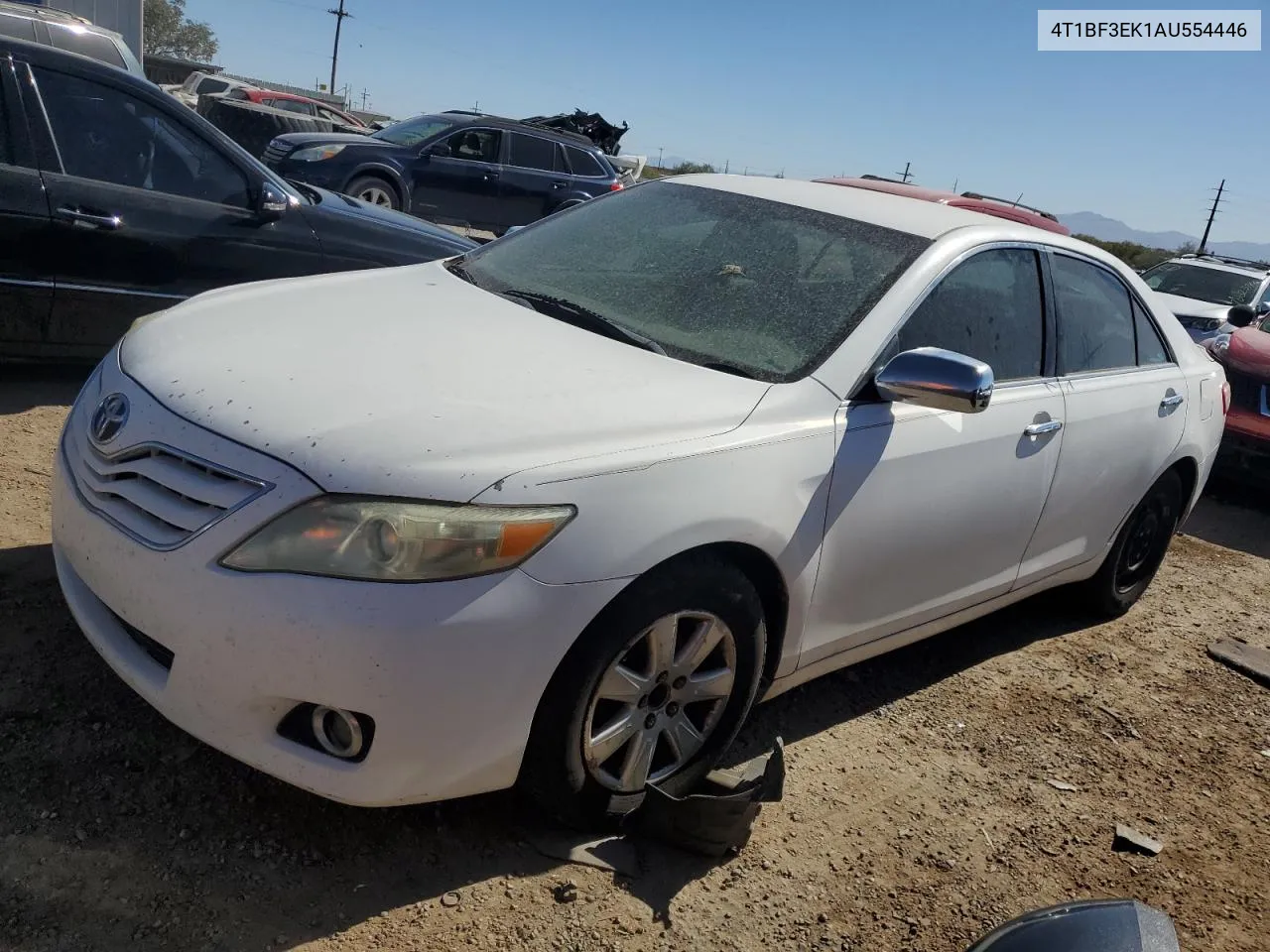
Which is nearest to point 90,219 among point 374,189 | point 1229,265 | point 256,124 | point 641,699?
point 641,699

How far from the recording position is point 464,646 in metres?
2.17

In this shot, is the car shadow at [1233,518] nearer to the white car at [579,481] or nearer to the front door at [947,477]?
the white car at [579,481]

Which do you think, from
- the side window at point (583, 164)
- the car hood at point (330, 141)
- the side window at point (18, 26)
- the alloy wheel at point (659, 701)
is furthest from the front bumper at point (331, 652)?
the side window at point (583, 164)

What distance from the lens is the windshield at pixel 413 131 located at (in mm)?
13812

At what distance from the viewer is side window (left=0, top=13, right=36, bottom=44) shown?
7258 mm

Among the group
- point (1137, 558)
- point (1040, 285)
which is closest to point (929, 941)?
point (1040, 285)

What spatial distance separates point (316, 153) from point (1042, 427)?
11099mm

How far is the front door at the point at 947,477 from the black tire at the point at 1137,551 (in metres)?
1.07

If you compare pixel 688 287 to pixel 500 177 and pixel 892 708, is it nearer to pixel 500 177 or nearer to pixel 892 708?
pixel 892 708

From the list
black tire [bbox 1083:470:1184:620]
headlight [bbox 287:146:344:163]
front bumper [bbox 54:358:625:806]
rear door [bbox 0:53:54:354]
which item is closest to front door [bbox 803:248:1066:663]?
front bumper [bbox 54:358:625:806]

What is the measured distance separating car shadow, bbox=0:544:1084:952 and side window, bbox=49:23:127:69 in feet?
20.6

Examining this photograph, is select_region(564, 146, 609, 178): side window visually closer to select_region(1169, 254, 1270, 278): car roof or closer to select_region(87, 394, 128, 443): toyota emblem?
select_region(1169, 254, 1270, 278): car roof

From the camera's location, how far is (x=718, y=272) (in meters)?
3.36

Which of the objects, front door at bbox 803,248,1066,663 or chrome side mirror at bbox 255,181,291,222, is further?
chrome side mirror at bbox 255,181,291,222
